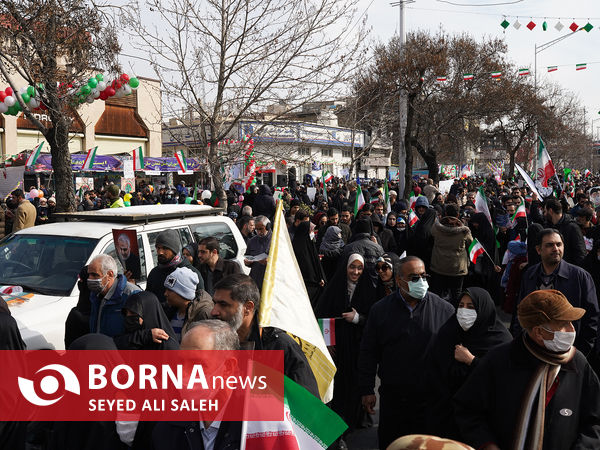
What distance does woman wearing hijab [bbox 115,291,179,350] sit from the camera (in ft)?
12.1

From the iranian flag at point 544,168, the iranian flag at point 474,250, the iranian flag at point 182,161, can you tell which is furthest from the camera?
the iranian flag at point 182,161

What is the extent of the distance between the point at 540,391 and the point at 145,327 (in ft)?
8.06

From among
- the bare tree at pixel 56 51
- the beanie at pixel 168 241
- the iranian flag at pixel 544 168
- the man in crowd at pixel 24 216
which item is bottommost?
the man in crowd at pixel 24 216

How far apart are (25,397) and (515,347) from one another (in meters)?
2.81

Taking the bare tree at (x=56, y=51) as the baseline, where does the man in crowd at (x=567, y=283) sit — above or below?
below

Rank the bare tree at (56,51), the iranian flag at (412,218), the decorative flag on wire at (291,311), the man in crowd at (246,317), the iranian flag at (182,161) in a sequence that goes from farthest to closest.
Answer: the iranian flag at (182,161) → the iranian flag at (412,218) → the bare tree at (56,51) → the decorative flag on wire at (291,311) → the man in crowd at (246,317)

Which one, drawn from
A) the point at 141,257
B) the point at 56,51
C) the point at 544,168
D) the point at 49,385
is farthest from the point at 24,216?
the point at 544,168

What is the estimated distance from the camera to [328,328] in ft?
17.0

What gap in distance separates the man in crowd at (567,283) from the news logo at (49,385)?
135 inches

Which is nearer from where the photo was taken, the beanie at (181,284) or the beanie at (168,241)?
the beanie at (181,284)

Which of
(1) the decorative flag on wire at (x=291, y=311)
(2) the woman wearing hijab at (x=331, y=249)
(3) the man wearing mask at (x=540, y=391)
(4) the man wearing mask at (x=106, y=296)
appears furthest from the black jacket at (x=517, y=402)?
(2) the woman wearing hijab at (x=331, y=249)

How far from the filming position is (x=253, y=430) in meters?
2.23

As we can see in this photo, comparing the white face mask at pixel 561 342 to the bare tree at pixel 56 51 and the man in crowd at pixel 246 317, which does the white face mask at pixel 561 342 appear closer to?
the man in crowd at pixel 246 317

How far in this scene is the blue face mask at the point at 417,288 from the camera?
13.3ft
